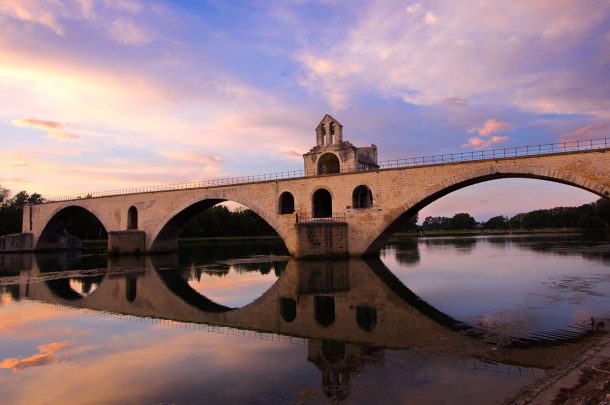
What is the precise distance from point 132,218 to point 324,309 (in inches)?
1608

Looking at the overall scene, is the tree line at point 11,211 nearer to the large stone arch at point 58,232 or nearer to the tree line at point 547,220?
the large stone arch at point 58,232

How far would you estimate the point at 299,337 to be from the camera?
12.2 meters

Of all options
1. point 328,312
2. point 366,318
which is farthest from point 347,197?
point 366,318

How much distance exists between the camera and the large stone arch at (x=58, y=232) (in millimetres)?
58841

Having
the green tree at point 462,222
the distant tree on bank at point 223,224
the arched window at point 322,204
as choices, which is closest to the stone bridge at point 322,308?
the arched window at point 322,204

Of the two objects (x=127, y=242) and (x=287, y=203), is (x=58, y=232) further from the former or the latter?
(x=287, y=203)

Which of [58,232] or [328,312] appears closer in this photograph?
[328,312]

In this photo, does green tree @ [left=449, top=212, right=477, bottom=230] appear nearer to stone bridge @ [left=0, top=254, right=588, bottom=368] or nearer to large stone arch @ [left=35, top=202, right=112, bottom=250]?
large stone arch @ [left=35, top=202, right=112, bottom=250]

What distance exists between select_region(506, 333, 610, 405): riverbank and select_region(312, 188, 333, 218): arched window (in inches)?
1131

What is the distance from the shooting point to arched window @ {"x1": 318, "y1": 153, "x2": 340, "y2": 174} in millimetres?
38875

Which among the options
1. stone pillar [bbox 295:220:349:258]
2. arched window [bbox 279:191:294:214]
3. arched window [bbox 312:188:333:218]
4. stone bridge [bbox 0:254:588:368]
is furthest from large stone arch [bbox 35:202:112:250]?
stone pillar [bbox 295:220:349:258]

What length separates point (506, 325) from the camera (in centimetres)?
1237

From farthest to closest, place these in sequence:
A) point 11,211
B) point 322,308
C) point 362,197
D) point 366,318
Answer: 1. point 11,211
2. point 362,197
3. point 322,308
4. point 366,318

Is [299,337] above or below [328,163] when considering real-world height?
below
